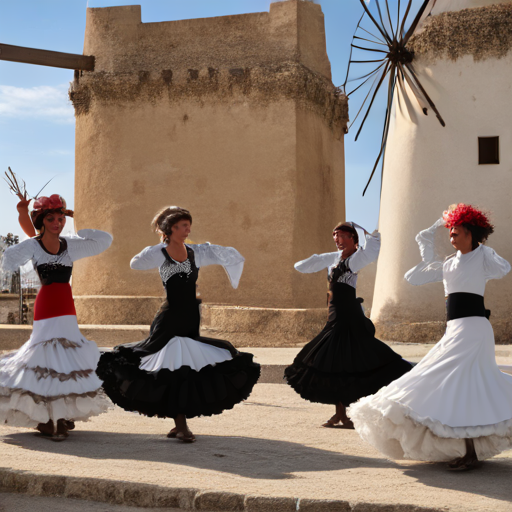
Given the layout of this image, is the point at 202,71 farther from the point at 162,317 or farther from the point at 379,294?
the point at 162,317

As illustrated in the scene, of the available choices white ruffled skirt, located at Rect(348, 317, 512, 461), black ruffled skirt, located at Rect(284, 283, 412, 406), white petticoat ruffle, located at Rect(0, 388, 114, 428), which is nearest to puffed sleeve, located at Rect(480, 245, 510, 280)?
white ruffled skirt, located at Rect(348, 317, 512, 461)

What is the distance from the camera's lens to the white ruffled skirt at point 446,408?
13.1 ft

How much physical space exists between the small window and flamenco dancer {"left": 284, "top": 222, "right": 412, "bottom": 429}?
663cm

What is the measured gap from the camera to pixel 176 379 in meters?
4.82

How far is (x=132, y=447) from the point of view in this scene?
472 cm

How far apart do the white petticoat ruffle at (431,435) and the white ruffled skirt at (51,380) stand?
2.09 metres

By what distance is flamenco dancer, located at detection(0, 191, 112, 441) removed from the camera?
4.96m

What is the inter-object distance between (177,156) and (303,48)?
3.45 metres

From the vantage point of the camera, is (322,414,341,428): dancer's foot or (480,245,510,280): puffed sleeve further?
(322,414,341,428): dancer's foot

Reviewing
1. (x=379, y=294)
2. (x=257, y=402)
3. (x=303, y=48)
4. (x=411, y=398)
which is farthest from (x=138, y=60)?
(x=411, y=398)

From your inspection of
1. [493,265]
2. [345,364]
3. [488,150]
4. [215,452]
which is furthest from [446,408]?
[488,150]

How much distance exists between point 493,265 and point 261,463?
6.01 feet

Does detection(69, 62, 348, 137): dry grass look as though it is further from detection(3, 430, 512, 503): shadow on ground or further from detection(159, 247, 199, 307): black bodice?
detection(3, 430, 512, 503): shadow on ground

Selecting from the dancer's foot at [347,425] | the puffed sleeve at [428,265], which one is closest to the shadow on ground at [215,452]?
the dancer's foot at [347,425]
